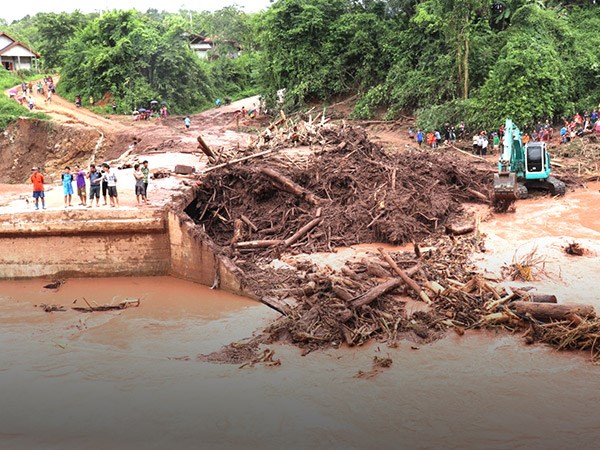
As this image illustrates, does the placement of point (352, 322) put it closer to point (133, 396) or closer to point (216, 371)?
point (216, 371)

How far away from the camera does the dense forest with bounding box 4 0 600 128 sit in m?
27.9

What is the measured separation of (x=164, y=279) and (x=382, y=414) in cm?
759

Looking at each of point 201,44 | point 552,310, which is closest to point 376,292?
point 552,310

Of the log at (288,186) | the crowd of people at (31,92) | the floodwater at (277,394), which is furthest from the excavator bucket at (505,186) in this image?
the crowd of people at (31,92)

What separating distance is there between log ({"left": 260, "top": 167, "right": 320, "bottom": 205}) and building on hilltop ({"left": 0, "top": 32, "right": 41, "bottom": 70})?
1435 inches

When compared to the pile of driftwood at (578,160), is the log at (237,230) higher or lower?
lower

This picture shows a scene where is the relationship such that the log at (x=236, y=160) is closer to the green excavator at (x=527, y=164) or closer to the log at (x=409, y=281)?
the log at (x=409, y=281)

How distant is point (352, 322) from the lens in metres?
11.5

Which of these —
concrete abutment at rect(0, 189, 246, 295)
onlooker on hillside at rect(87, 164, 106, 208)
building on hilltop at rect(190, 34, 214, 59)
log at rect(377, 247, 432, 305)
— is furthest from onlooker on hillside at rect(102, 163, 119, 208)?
building on hilltop at rect(190, 34, 214, 59)

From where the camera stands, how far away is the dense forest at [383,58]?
27875 millimetres

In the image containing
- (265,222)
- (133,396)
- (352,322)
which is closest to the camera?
(133,396)

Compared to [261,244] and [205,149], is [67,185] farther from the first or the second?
[261,244]

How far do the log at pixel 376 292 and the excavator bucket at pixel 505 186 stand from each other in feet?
20.7

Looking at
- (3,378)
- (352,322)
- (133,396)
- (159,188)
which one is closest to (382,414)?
(352,322)
